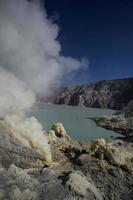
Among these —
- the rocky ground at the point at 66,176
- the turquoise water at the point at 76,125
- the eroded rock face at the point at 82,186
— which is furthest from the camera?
the turquoise water at the point at 76,125

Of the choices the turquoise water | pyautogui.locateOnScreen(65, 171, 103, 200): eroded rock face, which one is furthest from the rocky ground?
the turquoise water

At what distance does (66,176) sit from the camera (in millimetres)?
14922

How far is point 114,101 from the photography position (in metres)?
196

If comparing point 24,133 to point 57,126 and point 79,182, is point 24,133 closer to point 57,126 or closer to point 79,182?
point 79,182

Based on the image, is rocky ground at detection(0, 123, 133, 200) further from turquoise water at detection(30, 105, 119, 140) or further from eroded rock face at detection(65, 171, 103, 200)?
turquoise water at detection(30, 105, 119, 140)

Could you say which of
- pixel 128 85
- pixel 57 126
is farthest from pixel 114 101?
pixel 57 126

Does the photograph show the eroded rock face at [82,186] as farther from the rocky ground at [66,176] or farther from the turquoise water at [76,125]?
the turquoise water at [76,125]

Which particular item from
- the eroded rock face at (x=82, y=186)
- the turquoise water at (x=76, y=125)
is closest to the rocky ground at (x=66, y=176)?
the eroded rock face at (x=82, y=186)

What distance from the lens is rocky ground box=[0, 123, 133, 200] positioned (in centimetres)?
1341

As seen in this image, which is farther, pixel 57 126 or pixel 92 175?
pixel 57 126

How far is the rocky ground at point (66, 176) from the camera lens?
1341 cm

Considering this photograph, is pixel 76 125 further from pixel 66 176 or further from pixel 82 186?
pixel 82 186

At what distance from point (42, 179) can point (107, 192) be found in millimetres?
3336

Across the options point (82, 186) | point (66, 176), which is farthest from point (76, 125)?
point (82, 186)
